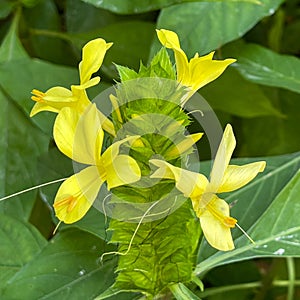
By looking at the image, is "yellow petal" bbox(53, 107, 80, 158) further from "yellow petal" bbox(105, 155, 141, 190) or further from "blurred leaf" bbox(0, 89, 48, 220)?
"blurred leaf" bbox(0, 89, 48, 220)

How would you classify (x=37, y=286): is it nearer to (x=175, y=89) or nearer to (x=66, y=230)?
(x=66, y=230)

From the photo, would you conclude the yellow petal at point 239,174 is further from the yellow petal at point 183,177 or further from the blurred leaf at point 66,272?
the blurred leaf at point 66,272

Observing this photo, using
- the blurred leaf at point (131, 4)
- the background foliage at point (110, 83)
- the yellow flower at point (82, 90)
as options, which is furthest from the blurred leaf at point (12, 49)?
the yellow flower at point (82, 90)

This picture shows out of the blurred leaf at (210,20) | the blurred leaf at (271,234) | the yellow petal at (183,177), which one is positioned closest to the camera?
the yellow petal at (183,177)

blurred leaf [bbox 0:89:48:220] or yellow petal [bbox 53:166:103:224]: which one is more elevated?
yellow petal [bbox 53:166:103:224]

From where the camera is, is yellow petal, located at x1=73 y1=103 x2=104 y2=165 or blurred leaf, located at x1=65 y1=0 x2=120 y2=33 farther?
blurred leaf, located at x1=65 y1=0 x2=120 y2=33

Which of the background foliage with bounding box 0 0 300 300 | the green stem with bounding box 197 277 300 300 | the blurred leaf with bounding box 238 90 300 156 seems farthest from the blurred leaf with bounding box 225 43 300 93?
the green stem with bounding box 197 277 300 300
